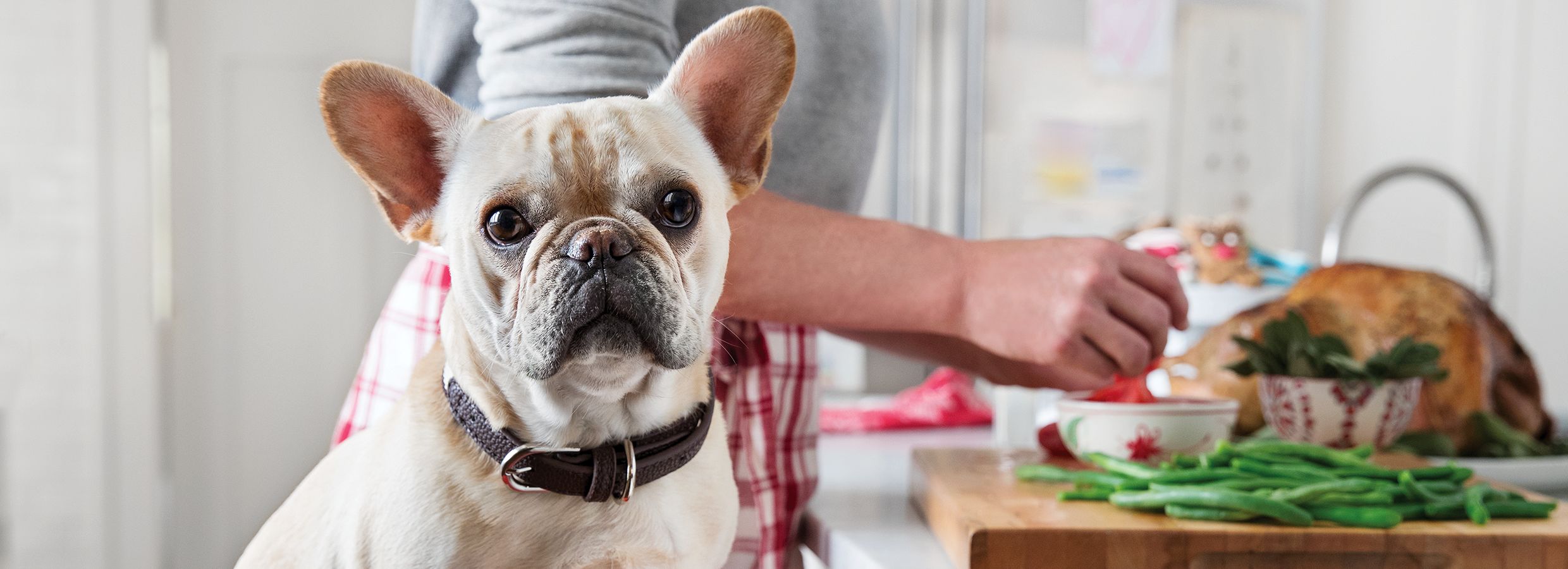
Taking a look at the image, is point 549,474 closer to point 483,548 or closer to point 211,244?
point 483,548

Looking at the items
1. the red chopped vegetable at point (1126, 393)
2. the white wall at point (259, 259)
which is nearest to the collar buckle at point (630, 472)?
the white wall at point (259, 259)

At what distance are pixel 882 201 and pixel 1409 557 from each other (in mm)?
1454

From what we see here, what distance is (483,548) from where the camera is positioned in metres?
0.27

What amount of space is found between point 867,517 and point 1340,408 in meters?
0.38

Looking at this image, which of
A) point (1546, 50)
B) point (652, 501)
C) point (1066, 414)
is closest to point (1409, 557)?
point (1066, 414)

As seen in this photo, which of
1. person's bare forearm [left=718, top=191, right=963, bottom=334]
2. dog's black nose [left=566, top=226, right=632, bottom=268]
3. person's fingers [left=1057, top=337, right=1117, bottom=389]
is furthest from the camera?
person's fingers [left=1057, top=337, right=1117, bottom=389]

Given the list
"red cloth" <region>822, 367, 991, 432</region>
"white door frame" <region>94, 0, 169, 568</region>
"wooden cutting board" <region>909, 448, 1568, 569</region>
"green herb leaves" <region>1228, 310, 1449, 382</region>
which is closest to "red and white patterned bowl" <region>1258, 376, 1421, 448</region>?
"green herb leaves" <region>1228, 310, 1449, 382</region>

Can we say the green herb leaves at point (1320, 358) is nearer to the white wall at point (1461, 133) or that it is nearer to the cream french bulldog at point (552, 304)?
the cream french bulldog at point (552, 304)

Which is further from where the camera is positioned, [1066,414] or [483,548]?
[1066,414]

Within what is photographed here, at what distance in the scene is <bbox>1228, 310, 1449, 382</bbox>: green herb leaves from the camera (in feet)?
2.54

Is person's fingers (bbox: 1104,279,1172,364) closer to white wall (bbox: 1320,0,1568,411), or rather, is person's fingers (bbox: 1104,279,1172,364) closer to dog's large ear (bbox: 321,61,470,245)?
dog's large ear (bbox: 321,61,470,245)

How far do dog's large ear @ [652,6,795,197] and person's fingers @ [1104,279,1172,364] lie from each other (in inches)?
10.6

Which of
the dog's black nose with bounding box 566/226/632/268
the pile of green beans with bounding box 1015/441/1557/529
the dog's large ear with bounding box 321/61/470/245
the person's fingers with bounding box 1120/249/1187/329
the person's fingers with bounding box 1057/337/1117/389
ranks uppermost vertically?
the dog's large ear with bounding box 321/61/470/245

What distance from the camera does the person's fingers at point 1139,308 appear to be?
0.51m
